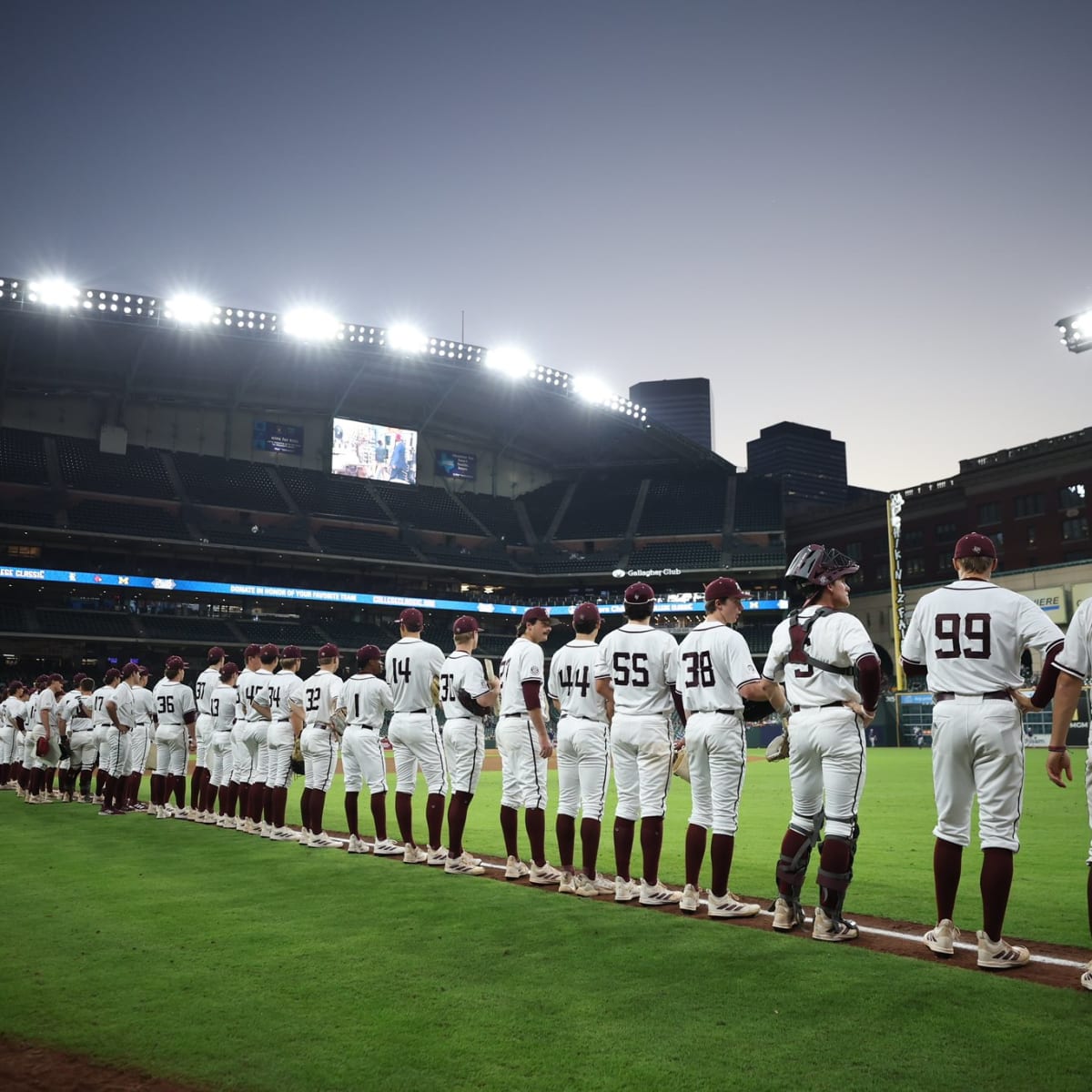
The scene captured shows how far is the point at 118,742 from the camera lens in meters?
13.7

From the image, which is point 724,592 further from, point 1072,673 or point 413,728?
point 413,728

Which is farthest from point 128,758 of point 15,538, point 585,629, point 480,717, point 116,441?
point 116,441

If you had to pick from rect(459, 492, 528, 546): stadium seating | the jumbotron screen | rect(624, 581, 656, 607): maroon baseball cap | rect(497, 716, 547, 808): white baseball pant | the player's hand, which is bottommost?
rect(497, 716, 547, 808): white baseball pant

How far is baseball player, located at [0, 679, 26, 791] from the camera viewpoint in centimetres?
1700

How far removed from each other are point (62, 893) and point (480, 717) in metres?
3.71

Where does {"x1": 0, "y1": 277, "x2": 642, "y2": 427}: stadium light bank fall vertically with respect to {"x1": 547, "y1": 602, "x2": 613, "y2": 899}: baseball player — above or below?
above

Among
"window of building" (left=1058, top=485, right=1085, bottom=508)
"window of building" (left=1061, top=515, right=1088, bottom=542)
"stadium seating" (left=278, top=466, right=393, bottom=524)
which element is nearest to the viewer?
"window of building" (left=1061, top=515, right=1088, bottom=542)

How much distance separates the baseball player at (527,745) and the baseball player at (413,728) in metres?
0.90

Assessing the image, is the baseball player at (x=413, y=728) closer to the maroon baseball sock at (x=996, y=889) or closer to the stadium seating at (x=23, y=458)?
the maroon baseball sock at (x=996, y=889)

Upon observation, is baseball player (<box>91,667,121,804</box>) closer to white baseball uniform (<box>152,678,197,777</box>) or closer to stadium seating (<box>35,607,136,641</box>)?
white baseball uniform (<box>152,678,197,777</box>)

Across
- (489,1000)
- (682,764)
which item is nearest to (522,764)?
(682,764)

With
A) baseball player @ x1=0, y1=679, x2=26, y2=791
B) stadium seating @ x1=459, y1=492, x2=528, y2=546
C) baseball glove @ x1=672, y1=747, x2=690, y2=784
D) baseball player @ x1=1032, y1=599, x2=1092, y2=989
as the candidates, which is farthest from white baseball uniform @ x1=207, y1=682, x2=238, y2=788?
stadium seating @ x1=459, y1=492, x2=528, y2=546

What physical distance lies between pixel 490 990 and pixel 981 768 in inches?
115

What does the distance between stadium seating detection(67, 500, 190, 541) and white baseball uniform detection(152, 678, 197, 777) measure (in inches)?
1279
